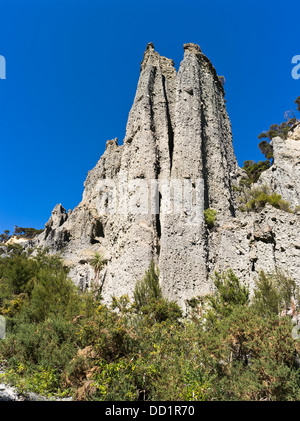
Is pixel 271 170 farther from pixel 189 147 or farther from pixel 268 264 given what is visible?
pixel 268 264

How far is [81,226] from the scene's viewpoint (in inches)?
1214

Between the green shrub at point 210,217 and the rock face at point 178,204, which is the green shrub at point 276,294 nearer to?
the rock face at point 178,204

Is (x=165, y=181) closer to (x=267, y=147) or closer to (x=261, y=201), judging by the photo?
(x=261, y=201)

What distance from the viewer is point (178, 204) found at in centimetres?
1991

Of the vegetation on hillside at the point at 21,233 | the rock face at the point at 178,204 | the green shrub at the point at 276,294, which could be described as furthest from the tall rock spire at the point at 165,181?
the vegetation on hillside at the point at 21,233

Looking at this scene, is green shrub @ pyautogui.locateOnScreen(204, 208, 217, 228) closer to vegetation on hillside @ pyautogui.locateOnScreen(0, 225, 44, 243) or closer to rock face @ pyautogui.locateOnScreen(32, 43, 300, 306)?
rock face @ pyautogui.locateOnScreen(32, 43, 300, 306)

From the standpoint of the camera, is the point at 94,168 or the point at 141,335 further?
the point at 94,168

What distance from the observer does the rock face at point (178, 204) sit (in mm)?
16172

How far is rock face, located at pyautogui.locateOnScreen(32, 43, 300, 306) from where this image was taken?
1617 centimetres

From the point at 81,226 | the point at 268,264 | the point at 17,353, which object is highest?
the point at 81,226

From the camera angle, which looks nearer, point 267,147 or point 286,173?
point 286,173

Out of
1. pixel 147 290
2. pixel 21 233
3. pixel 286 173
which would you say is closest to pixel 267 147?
pixel 286 173
